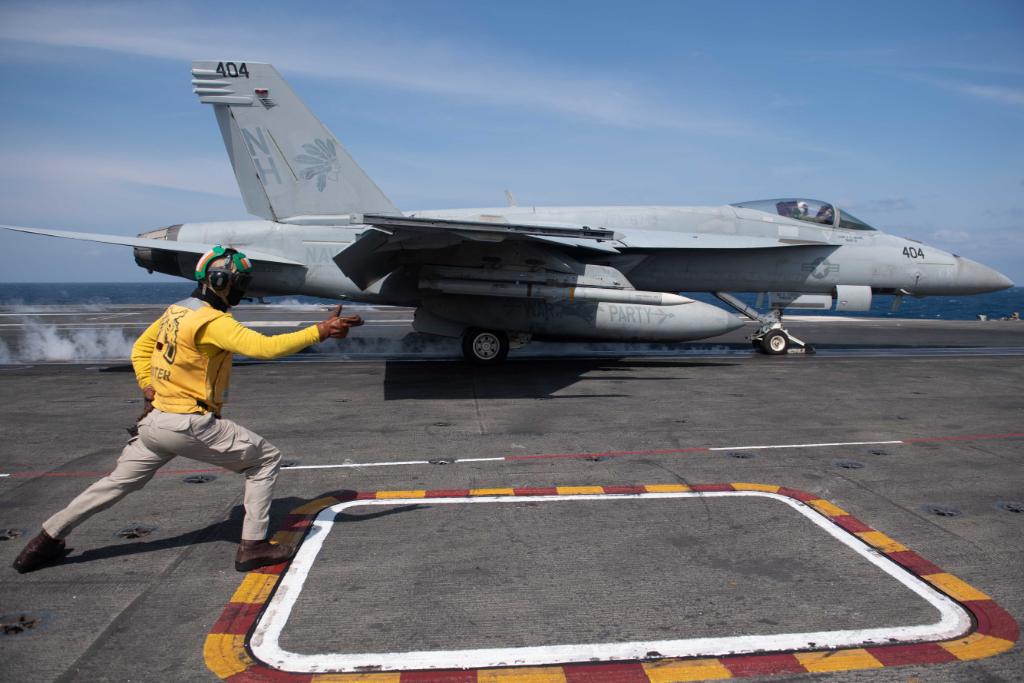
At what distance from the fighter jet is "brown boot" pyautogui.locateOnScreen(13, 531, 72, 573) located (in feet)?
24.8

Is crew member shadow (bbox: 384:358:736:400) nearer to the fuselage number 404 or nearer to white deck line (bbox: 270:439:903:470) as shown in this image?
white deck line (bbox: 270:439:903:470)

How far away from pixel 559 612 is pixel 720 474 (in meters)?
3.03

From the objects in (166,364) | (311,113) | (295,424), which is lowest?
(295,424)

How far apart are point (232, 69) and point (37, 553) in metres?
11.9

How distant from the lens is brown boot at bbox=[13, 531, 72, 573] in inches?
167

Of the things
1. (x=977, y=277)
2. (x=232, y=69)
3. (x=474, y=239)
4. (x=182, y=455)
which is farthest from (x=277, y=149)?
(x=977, y=277)

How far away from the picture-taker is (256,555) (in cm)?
431

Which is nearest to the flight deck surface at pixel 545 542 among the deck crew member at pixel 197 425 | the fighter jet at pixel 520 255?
the deck crew member at pixel 197 425

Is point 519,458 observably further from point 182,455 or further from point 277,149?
point 277,149

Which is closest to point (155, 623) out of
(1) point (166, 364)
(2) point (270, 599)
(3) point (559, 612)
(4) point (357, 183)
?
(2) point (270, 599)

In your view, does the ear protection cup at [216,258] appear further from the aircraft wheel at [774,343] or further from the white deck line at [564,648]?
the aircraft wheel at [774,343]

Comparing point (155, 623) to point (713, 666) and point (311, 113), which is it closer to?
point (713, 666)

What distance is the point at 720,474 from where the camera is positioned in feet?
20.8

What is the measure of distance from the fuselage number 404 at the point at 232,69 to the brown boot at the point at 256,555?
12.0 m
